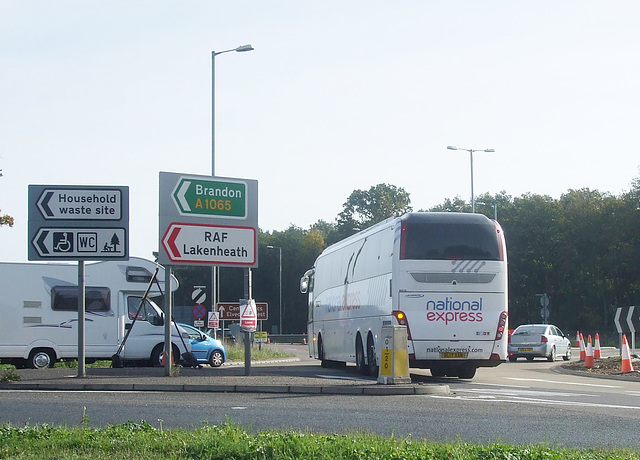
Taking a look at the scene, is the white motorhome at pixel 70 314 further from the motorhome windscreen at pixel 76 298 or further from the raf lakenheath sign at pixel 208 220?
the raf lakenheath sign at pixel 208 220

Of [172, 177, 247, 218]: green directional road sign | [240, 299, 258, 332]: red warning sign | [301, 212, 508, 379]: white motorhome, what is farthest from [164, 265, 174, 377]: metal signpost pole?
[301, 212, 508, 379]: white motorhome

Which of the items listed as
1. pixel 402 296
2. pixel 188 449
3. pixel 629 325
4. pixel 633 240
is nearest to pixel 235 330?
pixel 629 325

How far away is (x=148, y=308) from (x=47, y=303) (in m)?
2.91

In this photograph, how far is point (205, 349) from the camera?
1155 inches

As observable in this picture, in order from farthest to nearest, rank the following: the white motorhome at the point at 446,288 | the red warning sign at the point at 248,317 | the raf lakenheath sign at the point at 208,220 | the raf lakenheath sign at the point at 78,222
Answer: the white motorhome at the point at 446,288
the red warning sign at the point at 248,317
the raf lakenheath sign at the point at 208,220
the raf lakenheath sign at the point at 78,222

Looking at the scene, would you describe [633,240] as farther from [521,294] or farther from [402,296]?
[402,296]

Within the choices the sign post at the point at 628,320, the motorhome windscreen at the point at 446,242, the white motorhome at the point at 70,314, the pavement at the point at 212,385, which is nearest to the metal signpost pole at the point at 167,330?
the pavement at the point at 212,385

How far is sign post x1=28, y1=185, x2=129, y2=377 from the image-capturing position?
17.8m

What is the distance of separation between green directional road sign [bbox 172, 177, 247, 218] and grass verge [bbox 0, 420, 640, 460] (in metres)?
10.3

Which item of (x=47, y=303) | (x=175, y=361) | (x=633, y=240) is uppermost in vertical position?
(x=633, y=240)

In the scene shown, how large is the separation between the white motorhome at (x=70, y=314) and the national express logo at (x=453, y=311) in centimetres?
936

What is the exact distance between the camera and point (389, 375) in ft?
55.0

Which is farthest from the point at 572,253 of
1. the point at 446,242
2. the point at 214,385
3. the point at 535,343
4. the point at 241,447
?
the point at 241,447

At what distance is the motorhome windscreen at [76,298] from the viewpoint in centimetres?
2736
